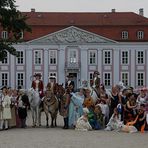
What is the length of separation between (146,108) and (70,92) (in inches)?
113

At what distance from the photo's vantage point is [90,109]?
20.9 meters

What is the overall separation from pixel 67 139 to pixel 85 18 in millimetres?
59387

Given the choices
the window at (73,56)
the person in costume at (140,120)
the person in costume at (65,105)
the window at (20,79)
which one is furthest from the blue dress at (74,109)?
the window at (20,79)

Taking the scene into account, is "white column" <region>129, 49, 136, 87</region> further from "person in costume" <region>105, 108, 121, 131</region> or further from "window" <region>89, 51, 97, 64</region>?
"person in costume" <region>105, 108, 121, 131</region>

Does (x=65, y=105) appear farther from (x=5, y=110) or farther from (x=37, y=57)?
(x=37, y=57)

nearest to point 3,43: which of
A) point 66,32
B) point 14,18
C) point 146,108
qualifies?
point 14,18

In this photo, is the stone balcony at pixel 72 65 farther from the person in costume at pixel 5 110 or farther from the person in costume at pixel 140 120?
the person in costume at pixel 140 120

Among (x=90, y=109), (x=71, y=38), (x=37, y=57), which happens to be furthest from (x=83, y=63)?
(x=90, y=109)

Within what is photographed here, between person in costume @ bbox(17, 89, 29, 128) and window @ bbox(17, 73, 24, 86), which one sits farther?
window @ bbox(17, 73, 24, 86)

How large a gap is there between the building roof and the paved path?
54.0 metres

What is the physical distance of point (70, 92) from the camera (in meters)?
21.3

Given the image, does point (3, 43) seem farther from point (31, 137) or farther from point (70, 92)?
point (31, 137)

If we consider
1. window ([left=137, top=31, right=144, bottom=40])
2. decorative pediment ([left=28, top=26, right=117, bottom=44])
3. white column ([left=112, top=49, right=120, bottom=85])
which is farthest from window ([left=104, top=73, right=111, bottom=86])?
window ([left=137, top=31, right=144, bottom=40])

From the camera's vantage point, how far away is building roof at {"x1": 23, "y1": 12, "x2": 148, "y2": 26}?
7344 cm
